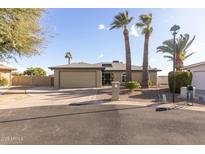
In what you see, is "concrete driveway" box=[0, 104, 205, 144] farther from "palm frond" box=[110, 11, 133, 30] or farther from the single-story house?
"palm frond" box=[110, 11, 133, 30]

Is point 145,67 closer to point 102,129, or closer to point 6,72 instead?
point 102,129

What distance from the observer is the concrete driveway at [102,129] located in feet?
17.6

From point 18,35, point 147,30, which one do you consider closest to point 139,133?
point 18,35

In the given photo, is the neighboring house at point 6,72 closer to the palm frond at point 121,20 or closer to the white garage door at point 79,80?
the white garage door at point 79,80

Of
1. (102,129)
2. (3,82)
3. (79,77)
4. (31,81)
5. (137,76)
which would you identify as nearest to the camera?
(102,129)

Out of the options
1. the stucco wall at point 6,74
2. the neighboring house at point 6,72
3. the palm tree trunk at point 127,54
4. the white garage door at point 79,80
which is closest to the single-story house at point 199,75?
the palm tree trunk at point 127,54

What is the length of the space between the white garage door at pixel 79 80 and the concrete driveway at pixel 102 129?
17241 millimetres

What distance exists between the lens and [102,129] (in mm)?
6410

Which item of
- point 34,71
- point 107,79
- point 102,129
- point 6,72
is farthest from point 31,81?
point 102,129

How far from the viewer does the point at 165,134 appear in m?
5.93

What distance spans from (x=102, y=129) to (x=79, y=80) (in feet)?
64.8

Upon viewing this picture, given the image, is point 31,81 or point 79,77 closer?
point 79,77
